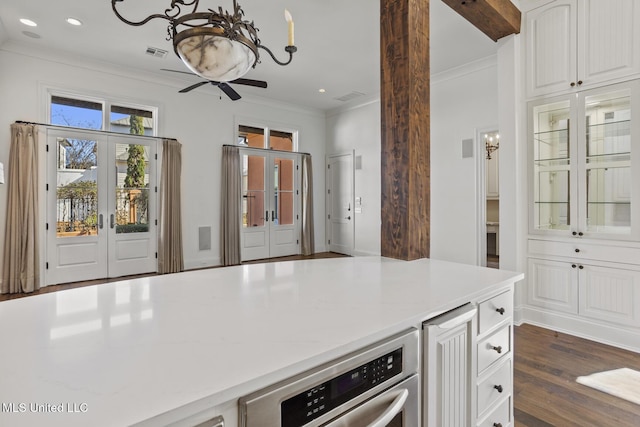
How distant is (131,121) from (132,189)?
1071 millimetres

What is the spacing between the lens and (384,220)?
1973 mm

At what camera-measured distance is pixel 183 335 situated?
0.82 m

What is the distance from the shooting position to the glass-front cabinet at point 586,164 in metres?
2.65

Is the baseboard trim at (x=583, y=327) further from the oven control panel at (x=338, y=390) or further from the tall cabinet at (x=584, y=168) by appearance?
the oven control panel at (x=338, y=390)

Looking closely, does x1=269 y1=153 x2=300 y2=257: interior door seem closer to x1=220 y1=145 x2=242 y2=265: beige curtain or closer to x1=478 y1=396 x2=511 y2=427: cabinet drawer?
x1=220 y1=145 x2=242 y2=265: beige curtain

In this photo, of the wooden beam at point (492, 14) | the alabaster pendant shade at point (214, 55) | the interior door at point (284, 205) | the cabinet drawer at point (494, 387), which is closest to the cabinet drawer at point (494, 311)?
the cabinet drawer at point (494, 387)

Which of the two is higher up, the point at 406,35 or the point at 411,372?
the point at 406,35

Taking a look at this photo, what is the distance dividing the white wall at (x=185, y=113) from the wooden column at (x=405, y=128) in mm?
4474

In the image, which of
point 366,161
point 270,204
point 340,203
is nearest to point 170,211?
point 270,204

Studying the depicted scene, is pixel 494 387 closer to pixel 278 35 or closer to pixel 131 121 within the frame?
pixel 278 35

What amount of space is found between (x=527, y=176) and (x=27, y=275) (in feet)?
19.6

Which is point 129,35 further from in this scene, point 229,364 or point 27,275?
point 229,364

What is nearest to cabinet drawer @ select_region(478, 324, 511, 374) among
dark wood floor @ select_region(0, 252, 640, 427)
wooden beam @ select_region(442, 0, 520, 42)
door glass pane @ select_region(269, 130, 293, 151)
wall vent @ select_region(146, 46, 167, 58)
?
dark wood floor @ select_region(0, 252, 640, 427)

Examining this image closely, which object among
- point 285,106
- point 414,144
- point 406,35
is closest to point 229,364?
point 414,144
